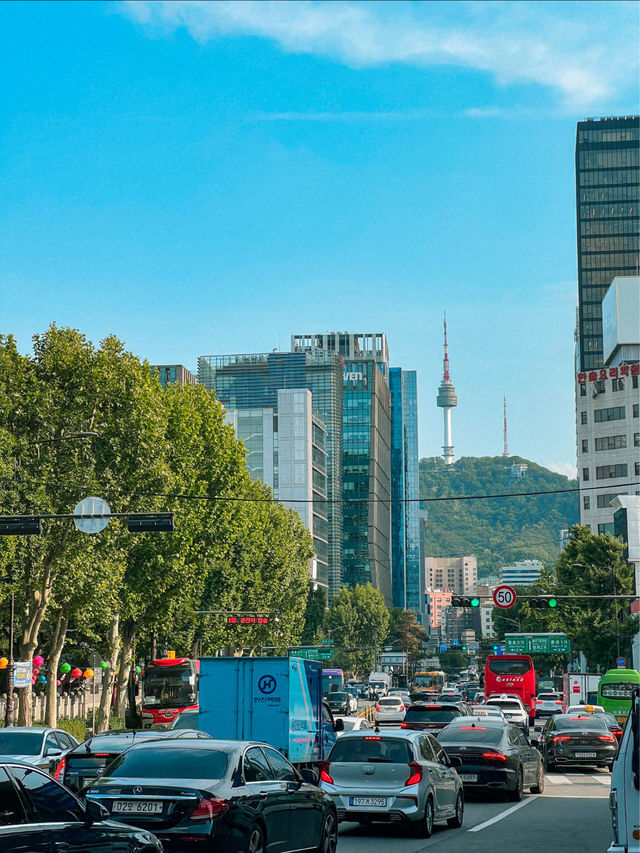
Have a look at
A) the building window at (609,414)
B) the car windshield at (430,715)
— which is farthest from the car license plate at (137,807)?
the building window at (609,414)

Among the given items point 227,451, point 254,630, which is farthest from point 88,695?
point 227,451

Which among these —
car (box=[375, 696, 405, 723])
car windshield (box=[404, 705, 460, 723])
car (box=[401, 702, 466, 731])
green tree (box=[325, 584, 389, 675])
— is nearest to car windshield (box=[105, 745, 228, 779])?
car (box=[401, 702, 466, 731])

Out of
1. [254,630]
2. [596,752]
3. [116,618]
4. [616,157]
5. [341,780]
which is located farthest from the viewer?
[616,157]

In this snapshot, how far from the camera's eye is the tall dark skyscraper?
557ft

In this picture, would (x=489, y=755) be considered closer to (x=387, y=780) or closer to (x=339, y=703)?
(x=387, y=780)

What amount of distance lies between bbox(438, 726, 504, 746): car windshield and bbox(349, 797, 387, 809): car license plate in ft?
19.9

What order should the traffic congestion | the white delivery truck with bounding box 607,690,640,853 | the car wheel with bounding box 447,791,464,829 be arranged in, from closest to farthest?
the traffic congestion → the white delivery truck with bounding box 607,690,640,853 → the car wheel with bounding box 447,791,464,829

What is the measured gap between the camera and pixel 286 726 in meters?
26.8

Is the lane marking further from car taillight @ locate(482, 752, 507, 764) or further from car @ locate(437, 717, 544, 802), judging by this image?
car taillight @ locate(482, 752, 507, 764)

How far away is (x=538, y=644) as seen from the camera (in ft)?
305

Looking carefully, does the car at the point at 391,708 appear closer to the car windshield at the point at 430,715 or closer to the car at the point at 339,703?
the car at the point at 339,703

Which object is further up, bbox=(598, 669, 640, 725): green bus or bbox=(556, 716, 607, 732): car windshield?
bbox=(556, 716, 607, 732): car windshield

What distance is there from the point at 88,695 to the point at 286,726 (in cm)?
5842

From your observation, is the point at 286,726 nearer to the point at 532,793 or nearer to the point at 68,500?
the point at 532,793
